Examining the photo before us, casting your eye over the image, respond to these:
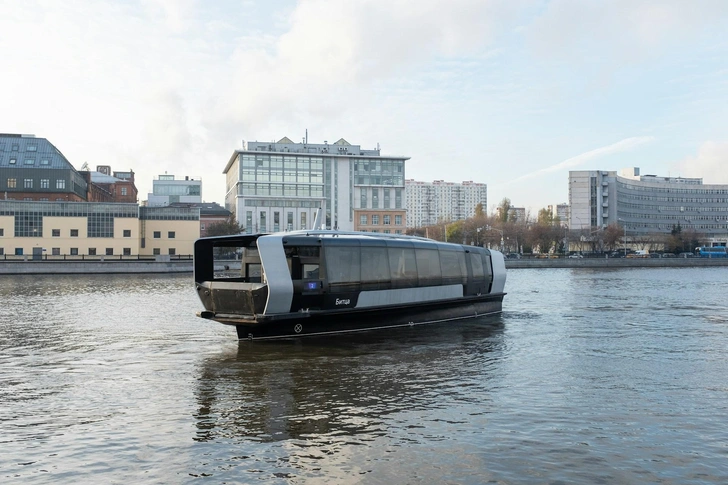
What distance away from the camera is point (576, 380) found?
639 inches

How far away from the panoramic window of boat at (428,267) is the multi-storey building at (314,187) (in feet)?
316

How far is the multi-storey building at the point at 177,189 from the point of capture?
16175cm

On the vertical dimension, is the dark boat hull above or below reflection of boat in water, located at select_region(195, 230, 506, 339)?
below

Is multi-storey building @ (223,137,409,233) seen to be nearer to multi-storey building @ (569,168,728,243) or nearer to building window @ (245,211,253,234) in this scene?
building window @ (245,211,253,234)

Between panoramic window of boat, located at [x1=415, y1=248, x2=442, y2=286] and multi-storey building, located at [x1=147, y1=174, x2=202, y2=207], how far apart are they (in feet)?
457

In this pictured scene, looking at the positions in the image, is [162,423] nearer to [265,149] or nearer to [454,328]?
[454,328]

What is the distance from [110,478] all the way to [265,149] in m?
121

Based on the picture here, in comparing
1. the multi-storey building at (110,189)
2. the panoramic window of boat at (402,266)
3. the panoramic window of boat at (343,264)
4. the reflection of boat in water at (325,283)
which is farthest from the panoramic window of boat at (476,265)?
the multi-storey building at (110,189)

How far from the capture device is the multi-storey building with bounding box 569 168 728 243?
176 m

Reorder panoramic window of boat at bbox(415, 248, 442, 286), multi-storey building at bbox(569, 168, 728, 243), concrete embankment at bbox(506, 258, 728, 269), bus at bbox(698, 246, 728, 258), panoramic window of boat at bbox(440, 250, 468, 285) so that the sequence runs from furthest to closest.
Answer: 1. multi-storey building at bbox(569, 168, 728, 243)
2. bus at bbox(698, 246, 728, 258)
3. concrete embankment at bbox(506, 258, 728, 269)
4. panoramic window of boat at bbox(440, 250, 468, 285)
5. panoramic window of boat at bbox(415, 248, 442, 286)

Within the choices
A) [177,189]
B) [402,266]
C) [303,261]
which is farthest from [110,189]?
[303,261]

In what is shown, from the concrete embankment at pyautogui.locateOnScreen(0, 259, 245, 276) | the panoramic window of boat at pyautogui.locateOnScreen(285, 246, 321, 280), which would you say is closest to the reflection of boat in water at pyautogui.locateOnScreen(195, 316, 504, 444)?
the panoramic window of boat at pyautogui.locateOnScreen(285, 246, 321, 280)

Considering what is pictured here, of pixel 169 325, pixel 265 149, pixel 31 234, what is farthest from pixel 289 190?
pixel 169 325

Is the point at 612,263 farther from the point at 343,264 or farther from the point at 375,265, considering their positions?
the point at 343,264
